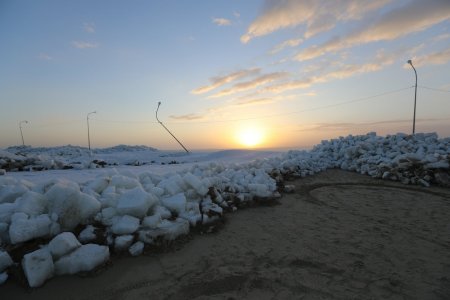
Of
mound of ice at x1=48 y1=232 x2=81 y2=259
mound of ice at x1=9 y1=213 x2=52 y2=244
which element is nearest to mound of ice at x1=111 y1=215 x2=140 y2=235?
mound of ice at x1=48 y1=232 x2=81 y2=259

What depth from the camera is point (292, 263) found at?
3.13 meters

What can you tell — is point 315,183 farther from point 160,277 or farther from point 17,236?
point 17,236

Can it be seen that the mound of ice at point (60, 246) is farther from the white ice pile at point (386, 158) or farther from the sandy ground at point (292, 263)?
the white ice pile at point (386, 158)

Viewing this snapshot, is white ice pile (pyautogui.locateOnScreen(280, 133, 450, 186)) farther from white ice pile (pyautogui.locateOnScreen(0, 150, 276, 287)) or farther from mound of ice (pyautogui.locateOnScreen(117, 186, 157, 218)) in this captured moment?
mound of ice (pyautogui.locateOnScreen(117, 186, 157, 218))

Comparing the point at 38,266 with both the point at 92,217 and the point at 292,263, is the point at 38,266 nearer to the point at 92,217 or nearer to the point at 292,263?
the point at 92,217

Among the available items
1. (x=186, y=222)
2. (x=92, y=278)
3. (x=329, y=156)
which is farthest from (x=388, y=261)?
(x=329, y=156)

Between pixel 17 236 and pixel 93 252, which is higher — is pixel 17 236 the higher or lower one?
the higher one

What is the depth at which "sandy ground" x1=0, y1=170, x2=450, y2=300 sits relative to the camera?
2.62 metres

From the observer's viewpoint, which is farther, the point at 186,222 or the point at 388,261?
the point at 186,222

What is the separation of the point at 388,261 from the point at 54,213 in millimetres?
3456

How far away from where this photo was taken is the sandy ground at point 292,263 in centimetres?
262

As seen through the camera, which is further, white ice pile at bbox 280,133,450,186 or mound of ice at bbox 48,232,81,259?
white ice pile at bbox 280,133,450,186

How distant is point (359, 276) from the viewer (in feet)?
9.45

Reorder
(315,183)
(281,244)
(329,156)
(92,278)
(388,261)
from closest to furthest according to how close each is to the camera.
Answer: (92,278)
(388,261)
(281,244)
(315,183)
(329,156)
